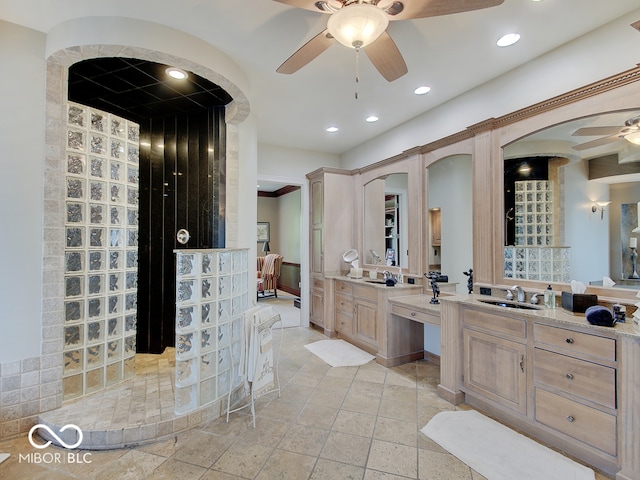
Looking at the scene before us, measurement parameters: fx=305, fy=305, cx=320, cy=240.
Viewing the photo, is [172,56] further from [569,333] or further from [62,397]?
[569,333]

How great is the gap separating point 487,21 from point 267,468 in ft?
11.0

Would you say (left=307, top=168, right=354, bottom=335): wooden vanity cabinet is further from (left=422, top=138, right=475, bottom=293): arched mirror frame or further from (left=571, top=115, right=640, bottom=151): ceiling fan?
(left=571, top=115, right=640, bottom=151): ceiling fan

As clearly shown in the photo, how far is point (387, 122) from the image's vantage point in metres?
4.03

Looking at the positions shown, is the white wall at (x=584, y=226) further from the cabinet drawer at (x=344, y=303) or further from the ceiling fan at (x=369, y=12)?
the cabinet drawer at (x=344, y=303)

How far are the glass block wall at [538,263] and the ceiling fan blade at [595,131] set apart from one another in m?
0.87

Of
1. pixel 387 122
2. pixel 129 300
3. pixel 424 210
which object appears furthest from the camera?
pixel 387 122

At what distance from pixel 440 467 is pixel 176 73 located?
138 inches

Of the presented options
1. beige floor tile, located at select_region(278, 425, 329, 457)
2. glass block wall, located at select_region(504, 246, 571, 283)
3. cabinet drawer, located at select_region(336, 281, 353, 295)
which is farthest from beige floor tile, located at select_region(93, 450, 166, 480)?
glass block wall, located at select_region(504, 246, 571, 283)

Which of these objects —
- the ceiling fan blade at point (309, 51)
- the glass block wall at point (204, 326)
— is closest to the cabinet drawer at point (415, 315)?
the glass block wall at point (204, 326)

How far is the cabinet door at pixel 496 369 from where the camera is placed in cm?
219

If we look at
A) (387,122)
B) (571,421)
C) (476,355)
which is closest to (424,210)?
(387,122)

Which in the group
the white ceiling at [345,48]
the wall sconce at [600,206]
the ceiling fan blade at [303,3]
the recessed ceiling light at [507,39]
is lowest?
the wall sconce at [600,206]

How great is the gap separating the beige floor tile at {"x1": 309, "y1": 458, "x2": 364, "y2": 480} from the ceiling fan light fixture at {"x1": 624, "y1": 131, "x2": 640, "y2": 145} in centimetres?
282

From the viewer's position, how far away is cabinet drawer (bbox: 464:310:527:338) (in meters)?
2.21
